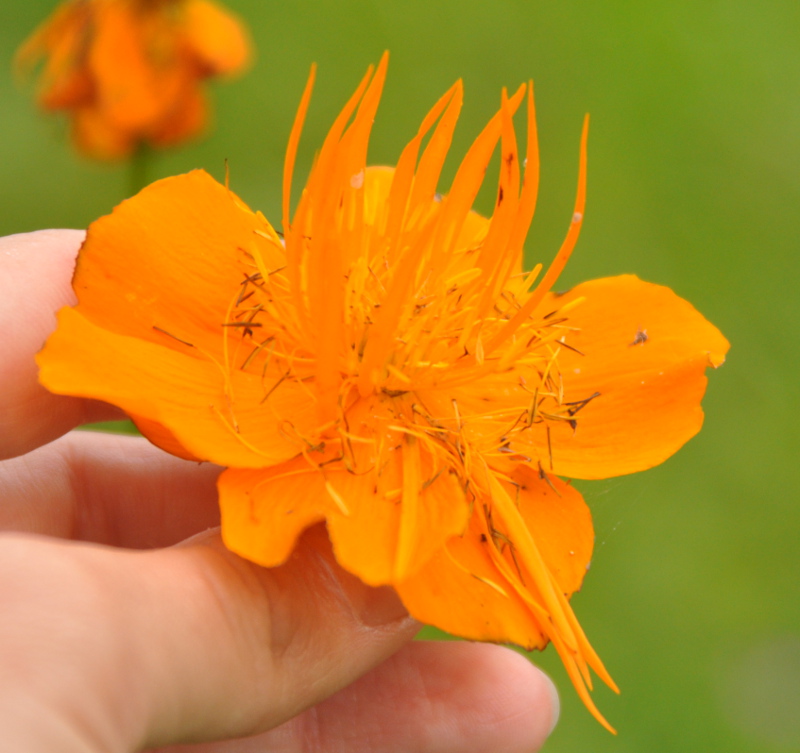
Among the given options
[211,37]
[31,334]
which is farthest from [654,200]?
[31,334]

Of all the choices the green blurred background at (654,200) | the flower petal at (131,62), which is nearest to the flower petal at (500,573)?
the green blurred background at (654,200)

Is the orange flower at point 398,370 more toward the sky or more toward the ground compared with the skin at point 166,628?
more toward the sky

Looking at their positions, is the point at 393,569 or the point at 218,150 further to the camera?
the point at 218,150

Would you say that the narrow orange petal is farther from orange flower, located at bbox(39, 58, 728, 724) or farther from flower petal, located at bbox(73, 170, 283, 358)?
flower petal, located at bbox(73, 170, 283, 358)

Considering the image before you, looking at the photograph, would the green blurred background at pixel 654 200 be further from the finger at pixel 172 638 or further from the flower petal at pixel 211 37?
the finger at pixel 172 638

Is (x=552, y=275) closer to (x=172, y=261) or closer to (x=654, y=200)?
(x=172, y=261)

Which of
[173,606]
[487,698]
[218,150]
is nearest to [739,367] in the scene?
[487,698]

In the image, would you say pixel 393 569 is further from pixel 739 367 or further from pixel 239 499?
pixel 739 367

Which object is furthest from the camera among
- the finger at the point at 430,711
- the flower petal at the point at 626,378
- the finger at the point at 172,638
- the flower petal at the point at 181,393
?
the finger at the point at 430,711
